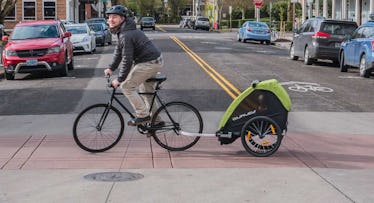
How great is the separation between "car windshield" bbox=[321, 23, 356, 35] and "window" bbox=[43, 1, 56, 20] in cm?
4351

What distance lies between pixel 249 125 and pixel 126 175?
6.57ft

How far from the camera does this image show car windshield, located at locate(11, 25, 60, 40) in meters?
21.6

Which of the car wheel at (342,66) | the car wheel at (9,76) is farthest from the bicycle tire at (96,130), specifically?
the car wheel at (342,66)

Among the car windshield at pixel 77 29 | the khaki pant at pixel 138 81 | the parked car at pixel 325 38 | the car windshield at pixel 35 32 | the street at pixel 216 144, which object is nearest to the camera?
the street at pixel 216 144

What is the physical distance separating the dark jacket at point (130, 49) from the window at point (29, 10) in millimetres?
57760

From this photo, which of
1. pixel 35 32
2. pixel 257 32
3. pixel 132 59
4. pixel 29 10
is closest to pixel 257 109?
pixel 132 59

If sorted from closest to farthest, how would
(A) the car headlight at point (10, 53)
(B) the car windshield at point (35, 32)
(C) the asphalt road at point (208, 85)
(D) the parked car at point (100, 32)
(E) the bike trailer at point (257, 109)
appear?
(E) the bike trailer at point (257, 109) → (C) the asphalt road at point (208, 85) → (A) the car headlight at point (10, 53) → (B) the car windshield at point (35, 32) → (D) the parked car at point (100, 32)

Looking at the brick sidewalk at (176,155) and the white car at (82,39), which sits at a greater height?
the white car at (82,39)

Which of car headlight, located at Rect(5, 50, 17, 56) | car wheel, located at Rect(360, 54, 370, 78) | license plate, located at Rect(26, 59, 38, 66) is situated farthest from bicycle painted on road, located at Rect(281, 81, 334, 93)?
car headlight, located at Rect(5, 50, 17, 56)

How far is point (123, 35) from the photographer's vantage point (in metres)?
9.05

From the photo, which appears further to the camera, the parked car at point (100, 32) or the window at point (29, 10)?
the window at point (29, 10)

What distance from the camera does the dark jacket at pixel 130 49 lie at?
9.00m

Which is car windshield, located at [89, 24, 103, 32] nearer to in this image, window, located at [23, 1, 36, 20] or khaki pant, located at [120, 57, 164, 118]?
window, located at [23, 1, 36, 20]

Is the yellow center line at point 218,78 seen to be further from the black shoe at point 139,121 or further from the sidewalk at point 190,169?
the black shoe at point 139,121
